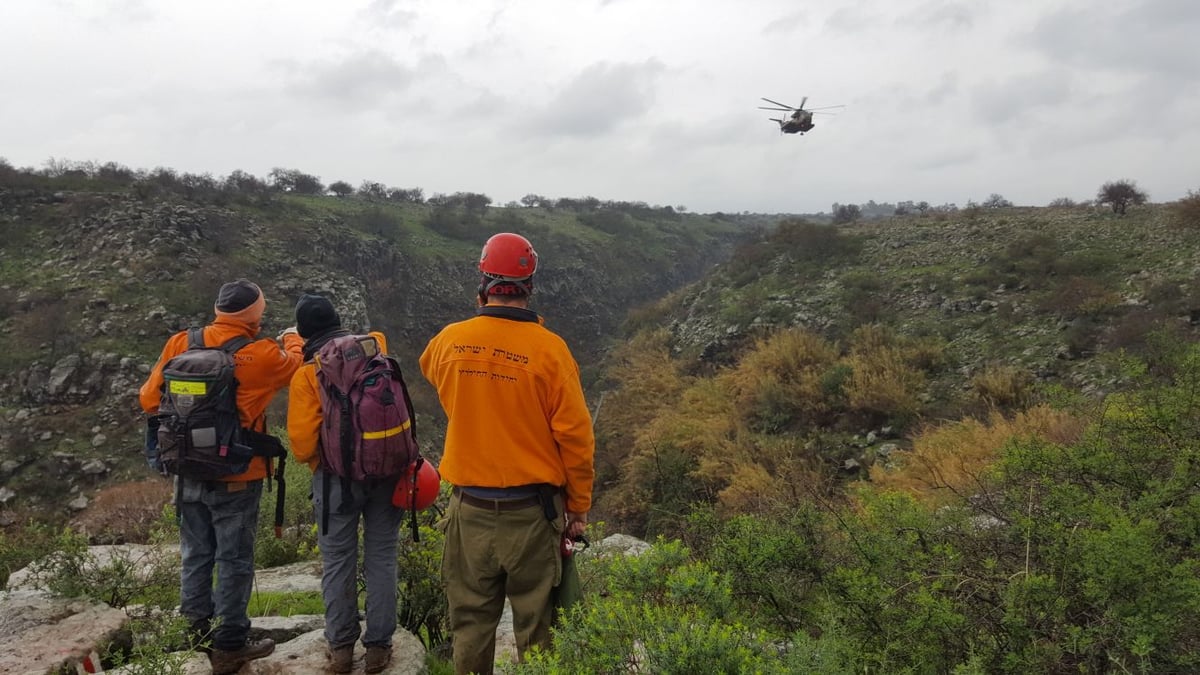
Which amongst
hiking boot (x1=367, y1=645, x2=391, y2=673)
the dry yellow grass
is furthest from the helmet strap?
the dry yellow grass

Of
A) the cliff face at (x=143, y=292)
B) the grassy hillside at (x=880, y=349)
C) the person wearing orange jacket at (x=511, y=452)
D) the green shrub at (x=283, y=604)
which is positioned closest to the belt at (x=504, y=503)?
the person wearing orange jacket at (x=511, y=452)

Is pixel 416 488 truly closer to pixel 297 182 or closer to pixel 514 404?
pixel 514 404

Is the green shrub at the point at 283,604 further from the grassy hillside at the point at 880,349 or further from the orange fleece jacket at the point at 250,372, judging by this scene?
the grassy hillside at the point at 880,349

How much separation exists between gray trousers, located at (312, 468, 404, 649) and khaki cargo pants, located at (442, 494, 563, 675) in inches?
16.1

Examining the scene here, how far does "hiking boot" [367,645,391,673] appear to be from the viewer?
8.89 ft

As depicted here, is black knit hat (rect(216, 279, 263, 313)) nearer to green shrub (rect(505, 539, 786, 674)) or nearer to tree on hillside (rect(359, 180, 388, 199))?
green shrub (rect(505, 539, 786, 674))

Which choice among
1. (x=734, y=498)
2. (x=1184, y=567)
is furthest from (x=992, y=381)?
(x=1184, y=567)

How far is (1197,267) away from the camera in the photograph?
11594 millimetres

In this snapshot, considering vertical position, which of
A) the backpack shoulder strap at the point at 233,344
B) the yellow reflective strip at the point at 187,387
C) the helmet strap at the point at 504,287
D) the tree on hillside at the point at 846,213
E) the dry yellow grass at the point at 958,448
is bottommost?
the dry yellow grass at the point at 958,448

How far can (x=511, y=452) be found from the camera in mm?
2432

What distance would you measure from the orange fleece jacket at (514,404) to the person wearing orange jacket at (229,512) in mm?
1030

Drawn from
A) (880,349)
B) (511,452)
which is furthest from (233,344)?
(880,349)

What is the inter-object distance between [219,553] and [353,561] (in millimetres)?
610

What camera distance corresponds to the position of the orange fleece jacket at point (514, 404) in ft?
7.97
